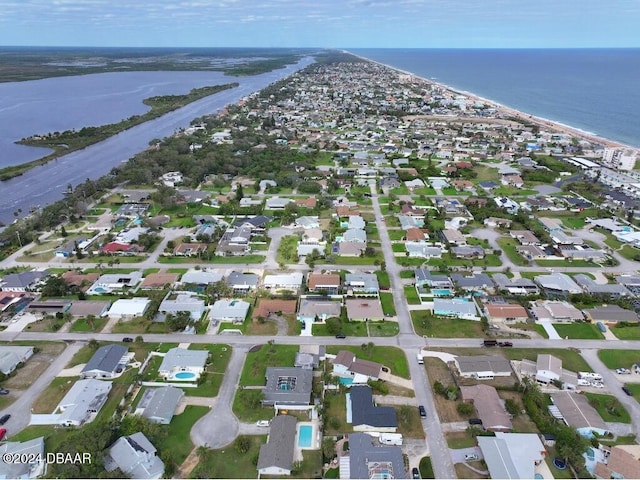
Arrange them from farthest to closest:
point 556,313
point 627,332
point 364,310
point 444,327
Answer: point 364,310 < point 556,313 < point 444,327 < point 627,332

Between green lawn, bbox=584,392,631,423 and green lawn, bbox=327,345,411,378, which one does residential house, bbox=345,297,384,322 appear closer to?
green lawn, bbox=327,345,411,378

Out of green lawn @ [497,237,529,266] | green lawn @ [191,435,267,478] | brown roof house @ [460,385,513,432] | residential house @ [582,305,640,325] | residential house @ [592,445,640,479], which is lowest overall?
green lawn @ [497,237,529,266]

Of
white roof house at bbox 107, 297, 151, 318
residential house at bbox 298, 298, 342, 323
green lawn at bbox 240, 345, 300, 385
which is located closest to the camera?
green lawn at bbox 240, 345, 300, 385

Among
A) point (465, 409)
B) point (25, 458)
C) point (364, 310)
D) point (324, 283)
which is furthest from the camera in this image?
point (324, 283)

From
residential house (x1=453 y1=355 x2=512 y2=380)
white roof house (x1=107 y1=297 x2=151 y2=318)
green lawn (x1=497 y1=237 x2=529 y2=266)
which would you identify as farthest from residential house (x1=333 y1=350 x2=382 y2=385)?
green lawn (x1=497 y1=237 x2=529 y2=266)

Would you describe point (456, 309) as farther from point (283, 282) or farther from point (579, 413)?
point (283, 282)

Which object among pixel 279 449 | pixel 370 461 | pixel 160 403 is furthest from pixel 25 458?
pixel 370 461

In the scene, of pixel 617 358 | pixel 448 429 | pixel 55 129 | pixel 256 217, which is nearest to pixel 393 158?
pixel 256 217
